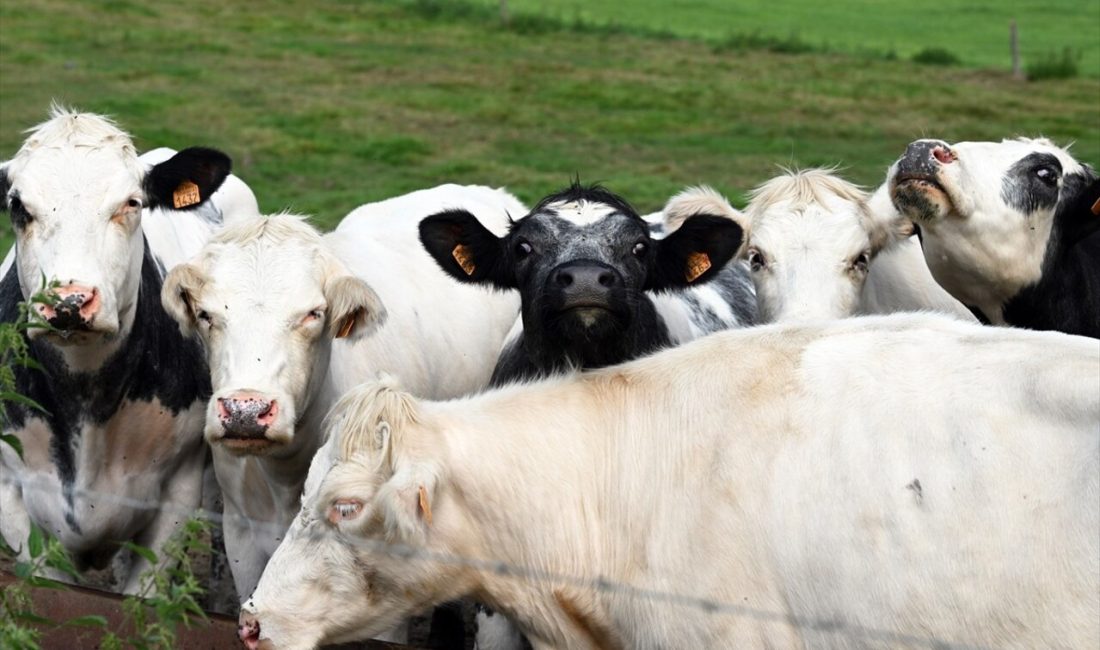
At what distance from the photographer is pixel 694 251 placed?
5801 millimetres

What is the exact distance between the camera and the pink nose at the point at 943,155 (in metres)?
5.60

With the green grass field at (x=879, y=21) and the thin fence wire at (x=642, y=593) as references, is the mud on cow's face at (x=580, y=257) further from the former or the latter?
the green grass field at (x=879, y=21)

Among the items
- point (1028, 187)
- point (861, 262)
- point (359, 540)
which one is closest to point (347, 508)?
point (359, 540)

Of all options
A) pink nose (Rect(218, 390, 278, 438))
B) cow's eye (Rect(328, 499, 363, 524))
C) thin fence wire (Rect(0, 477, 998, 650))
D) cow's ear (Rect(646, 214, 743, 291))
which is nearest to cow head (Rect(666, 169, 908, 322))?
cow's ear (Rect(646, 214, 743, 291))

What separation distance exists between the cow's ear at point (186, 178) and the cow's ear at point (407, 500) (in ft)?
6.90

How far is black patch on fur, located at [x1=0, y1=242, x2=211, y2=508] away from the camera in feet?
19.1

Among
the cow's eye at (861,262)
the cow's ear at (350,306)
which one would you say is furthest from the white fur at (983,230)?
the cow's ear at (350,306)

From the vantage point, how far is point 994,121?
19422 mm

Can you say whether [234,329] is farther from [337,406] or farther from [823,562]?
[823,562]

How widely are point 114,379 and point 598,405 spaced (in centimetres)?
200

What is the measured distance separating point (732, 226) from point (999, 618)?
6.77 ft

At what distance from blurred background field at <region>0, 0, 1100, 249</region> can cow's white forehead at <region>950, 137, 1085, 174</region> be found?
27.3 feet

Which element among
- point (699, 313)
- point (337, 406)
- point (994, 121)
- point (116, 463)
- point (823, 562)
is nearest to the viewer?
point (823, 562)

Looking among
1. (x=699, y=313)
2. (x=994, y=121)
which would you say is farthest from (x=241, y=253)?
(x=994, y=121)
